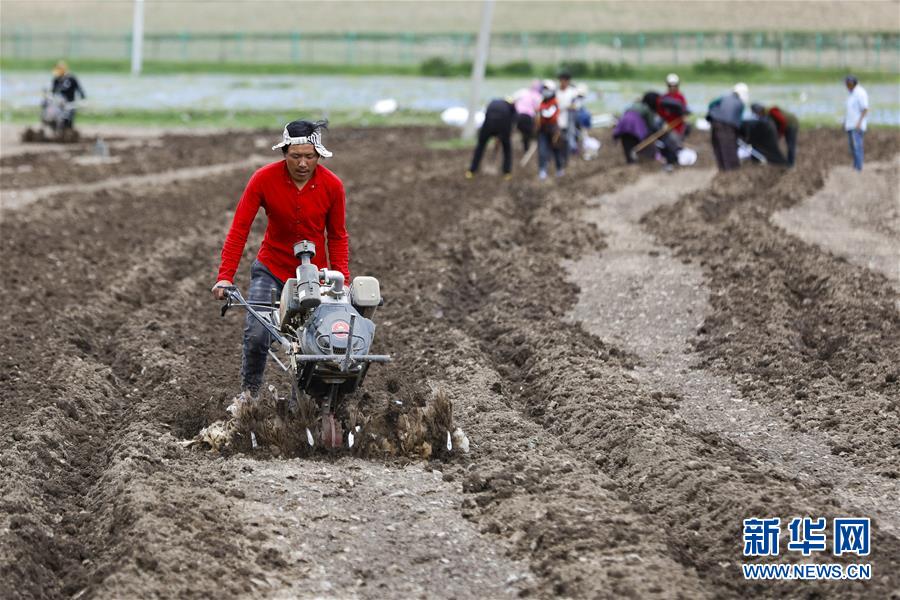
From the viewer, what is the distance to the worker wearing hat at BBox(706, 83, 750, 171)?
2406cm

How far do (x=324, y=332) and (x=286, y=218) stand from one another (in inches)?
38.5

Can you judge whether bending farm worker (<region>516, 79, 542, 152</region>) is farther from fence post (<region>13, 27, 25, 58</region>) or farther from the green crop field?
fence post (<region>13, 27, 25, 58</region>)

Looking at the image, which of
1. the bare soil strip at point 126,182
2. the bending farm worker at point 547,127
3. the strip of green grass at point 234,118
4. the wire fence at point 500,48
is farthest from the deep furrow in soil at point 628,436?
the wire fence at point 500,48

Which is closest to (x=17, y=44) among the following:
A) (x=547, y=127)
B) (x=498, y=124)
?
(x=498, y=124)

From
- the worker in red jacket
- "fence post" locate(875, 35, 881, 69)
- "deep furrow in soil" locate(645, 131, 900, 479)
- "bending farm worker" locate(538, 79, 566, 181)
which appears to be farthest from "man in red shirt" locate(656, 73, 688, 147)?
"fence post" locate(875, 35, 881, 69)

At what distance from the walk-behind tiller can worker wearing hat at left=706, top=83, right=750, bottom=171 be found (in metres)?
16.5

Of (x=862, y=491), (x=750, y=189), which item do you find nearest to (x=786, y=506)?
(x=862, y=491)

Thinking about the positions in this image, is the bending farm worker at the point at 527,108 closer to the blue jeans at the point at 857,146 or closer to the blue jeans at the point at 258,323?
the blue jeans at the point at 857,146

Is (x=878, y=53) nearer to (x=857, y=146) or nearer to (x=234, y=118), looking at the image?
(x=234, y=118)

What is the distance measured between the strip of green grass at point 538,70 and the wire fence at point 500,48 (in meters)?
2.56

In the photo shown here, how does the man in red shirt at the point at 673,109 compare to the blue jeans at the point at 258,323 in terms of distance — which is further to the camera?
the man in red shirt at the point at 673,109

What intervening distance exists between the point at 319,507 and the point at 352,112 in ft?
123

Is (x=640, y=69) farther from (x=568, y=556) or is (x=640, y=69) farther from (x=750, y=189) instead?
(x=568, y=556)

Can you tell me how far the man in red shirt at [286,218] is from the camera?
336 inches
